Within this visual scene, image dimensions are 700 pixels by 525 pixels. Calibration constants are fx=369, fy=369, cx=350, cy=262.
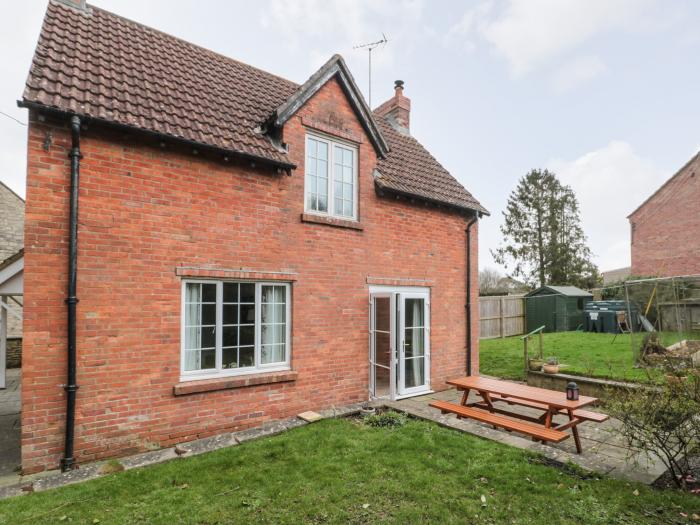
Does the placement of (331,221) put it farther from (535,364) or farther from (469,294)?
(535,364)

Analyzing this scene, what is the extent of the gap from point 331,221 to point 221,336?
3.02 meters

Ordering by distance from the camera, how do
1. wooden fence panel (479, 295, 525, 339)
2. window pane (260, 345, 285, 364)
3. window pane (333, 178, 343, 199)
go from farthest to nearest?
wooden fence panel (479, 295, 525, 339), window pane (333, 178, 343, 199), window pane (260, 345, 285, 364)

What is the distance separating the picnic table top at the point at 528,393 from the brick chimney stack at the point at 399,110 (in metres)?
8.13

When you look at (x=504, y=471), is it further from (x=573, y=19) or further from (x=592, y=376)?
(x=573, y=19)

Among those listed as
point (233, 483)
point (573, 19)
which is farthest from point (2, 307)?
point (573, 19)

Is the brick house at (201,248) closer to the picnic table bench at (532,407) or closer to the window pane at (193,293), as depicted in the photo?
the window pane at (193,293)

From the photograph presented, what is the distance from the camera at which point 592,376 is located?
8.48m

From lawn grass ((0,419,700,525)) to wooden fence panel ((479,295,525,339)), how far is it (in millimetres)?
14347

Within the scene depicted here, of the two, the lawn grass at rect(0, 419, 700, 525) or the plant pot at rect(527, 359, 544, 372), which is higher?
the plant pot at rect(527, 359, 544, 372)

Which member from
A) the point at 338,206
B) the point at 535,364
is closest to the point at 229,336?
the point at 338,206

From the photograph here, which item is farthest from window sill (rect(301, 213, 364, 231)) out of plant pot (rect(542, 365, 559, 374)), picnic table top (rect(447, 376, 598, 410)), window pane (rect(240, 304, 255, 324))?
plant pot (rect(542, 365, 559, 374))

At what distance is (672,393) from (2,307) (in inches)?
599

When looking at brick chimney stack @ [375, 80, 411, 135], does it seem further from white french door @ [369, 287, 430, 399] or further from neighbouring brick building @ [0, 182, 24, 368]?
neighbouring brick building @ [0, 182, 24, 368]

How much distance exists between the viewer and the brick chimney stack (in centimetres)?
1184
